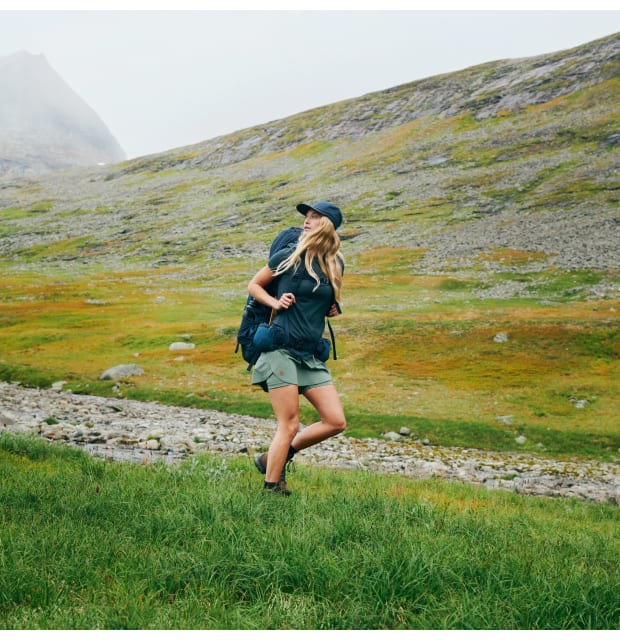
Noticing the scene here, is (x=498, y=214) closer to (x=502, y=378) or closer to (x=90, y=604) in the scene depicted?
(x=502, y=378)

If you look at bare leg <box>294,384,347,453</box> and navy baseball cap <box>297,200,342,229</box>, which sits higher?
navy baseball cap <box>297,200,342,229</box>

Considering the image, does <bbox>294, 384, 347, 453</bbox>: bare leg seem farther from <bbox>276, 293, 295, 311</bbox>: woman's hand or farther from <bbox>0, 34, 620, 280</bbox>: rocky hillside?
<bbox>0, 34, 620, 280</bbox>: rocky hillside

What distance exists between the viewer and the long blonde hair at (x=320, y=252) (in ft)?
23.1

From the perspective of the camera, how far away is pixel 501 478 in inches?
629

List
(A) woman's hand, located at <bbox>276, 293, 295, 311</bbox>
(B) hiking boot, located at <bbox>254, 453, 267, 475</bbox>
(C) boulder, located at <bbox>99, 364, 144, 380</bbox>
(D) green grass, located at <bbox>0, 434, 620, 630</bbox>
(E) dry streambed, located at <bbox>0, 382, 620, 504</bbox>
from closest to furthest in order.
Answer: (D) green grass, located at <bbox>0, 434, 620, 630</bbox>
(A) woman's hand, located at <bbox>276, 293, 295, 311</bbox>
(B) hiking boot, located at <bbox>254, 453, 267, 475</bbox>
(E) dry streambed, located at <bbox>0, 382, 620, 504</bbox>
(C) boulder, located at <bbox>99, 364, 144, 380</bbox>

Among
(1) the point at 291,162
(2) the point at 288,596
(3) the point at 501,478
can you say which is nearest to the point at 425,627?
(2) the point at 288,596

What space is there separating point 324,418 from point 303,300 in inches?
64.0

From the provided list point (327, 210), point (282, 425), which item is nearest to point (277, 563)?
point (282, 425)

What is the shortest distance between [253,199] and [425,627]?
160226 millimetres

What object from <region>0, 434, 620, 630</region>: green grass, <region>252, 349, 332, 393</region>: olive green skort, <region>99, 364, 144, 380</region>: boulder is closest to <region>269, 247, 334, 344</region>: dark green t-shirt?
<region>252, 349, 332, 393</region>: olive green skort

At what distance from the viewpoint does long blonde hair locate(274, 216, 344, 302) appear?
23.1 feet

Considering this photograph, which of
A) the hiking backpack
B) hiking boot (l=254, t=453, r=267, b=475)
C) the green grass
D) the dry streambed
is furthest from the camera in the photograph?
the dry streambed

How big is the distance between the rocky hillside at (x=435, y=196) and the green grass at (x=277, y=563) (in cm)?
6798

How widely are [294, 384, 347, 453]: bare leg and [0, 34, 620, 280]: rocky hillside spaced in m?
67.1
